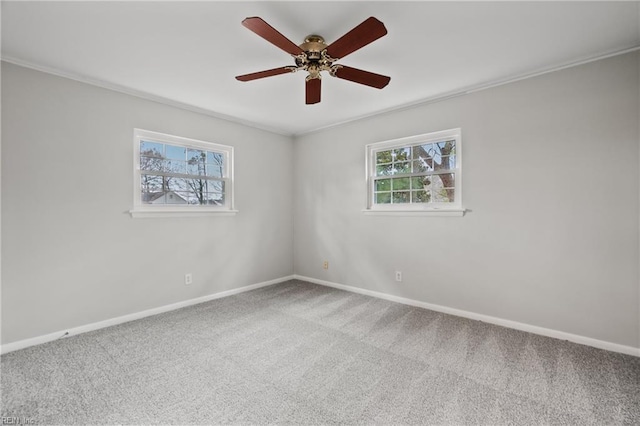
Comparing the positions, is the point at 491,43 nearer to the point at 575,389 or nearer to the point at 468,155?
the point at 468,155

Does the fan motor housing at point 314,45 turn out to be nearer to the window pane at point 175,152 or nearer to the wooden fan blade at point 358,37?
the wooden fan blade at point 358,37

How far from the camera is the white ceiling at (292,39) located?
1833 millimetres

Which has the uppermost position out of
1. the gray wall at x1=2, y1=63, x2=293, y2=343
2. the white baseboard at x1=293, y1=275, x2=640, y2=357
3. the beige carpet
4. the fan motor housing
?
the fan motor housing

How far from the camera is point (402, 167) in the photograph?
3658 mm

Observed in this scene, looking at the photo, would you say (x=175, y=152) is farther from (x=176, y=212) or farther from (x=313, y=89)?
(x=313, y=89)

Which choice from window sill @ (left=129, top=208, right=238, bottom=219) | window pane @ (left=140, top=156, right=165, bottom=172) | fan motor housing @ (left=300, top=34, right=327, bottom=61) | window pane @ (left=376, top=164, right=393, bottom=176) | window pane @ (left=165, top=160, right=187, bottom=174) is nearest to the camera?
fan motor housing @ (left=300, top=34, right=327, bottom=61)

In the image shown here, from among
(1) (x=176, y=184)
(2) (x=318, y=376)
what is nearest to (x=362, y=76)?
(2) (x=318, y=376)

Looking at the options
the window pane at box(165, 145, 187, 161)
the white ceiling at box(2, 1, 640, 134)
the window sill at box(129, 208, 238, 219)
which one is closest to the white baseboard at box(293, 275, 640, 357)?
the window sill at box(129, 208, 238, 219)

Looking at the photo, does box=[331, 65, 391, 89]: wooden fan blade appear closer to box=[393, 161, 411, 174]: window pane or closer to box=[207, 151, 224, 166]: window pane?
box=[393, 161, 411, 174]: window pane

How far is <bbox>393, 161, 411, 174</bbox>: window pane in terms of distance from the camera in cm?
360

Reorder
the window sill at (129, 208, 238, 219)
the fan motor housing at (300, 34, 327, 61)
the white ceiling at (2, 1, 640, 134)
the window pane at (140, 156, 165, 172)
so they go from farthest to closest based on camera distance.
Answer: the window pane at (140, 156, 165, 172) < the window sill at (129, 208, 238, 219) < the fan motor housing at (300, 34, 327, 61) < the white ceiling at (2, 1, 640, 134)

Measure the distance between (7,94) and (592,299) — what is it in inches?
202

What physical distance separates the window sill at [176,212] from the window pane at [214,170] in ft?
1.62

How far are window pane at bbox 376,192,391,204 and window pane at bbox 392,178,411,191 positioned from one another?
0.42ft
